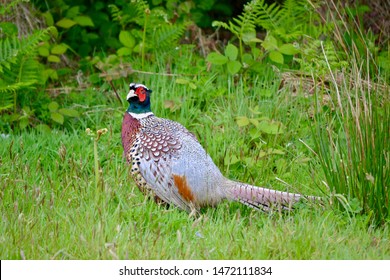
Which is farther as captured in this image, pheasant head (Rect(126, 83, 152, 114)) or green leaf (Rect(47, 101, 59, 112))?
green leaf (Rect(47, 101, 59, 112))

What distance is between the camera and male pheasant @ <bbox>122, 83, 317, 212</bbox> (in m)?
4.47

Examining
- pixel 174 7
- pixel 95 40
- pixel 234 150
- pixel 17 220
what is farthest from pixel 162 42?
pixel 17 220

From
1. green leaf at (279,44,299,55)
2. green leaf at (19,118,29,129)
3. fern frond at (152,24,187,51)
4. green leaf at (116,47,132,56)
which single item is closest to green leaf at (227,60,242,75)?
green leaf at (279,44,299,55)

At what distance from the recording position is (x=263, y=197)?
445 cm

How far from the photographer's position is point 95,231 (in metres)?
3.75

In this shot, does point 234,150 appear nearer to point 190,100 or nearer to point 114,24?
point 190,100

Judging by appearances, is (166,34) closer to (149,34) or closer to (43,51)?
(149,34)

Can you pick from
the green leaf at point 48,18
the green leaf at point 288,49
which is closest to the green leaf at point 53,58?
the green leaf at point 48,18

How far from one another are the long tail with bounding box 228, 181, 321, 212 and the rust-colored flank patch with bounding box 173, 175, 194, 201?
0.23 m

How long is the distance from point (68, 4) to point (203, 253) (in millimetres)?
3573

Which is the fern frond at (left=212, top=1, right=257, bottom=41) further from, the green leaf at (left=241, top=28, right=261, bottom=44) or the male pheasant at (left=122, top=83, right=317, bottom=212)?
the male pheasant at (left=122, top=83, right=317, bottom=212)

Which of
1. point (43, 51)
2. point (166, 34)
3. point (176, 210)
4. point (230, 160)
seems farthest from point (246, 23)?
point (176, 210)

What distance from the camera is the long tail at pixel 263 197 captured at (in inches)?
173

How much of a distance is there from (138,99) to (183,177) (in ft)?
2.14
